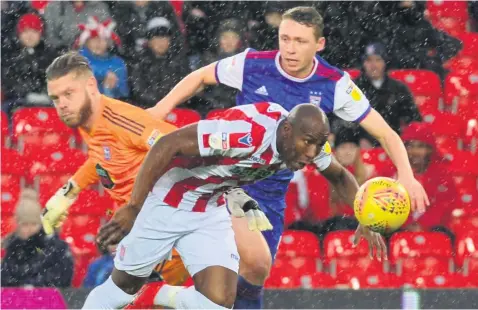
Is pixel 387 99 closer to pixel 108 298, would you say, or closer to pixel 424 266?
pixel 424 266

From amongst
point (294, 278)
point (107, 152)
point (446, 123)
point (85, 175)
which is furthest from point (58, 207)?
point (446, 123)

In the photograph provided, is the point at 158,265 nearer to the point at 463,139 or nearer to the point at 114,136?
the point at 114,136

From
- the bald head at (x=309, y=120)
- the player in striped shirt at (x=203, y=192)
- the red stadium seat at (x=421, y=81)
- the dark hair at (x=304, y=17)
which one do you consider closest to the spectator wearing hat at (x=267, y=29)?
the red stadium seat at (x=421, y=81)

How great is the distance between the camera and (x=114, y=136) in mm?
7160

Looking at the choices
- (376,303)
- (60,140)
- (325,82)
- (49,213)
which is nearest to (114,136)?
(49,213)

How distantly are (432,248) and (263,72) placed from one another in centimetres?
300

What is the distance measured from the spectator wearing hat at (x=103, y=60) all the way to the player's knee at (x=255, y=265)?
3.60 meters

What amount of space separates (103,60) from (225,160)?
4801 millimetres

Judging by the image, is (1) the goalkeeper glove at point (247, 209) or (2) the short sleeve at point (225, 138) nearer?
(2) the short sleeve at point (225, 138)

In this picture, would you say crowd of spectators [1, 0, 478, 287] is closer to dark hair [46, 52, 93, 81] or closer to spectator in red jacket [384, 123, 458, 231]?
spectator in red jacket [384, 123, 458, 231]

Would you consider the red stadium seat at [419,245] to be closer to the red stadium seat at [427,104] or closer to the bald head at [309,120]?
the red stadium seat at [427,104]

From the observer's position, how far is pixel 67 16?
11.4 meters

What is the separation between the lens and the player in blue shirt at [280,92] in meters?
7.48

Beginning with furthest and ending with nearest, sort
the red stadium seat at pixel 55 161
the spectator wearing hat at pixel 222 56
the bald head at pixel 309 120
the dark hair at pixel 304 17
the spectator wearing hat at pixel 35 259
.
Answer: the spectator wearing hat at pixel 222 56 → the red stadium seat at pixel 55 161 → the spectator wearing hat at pixel 35 259 → the dark hair at pixel 304 17 → the bald head at pixel 309 120
